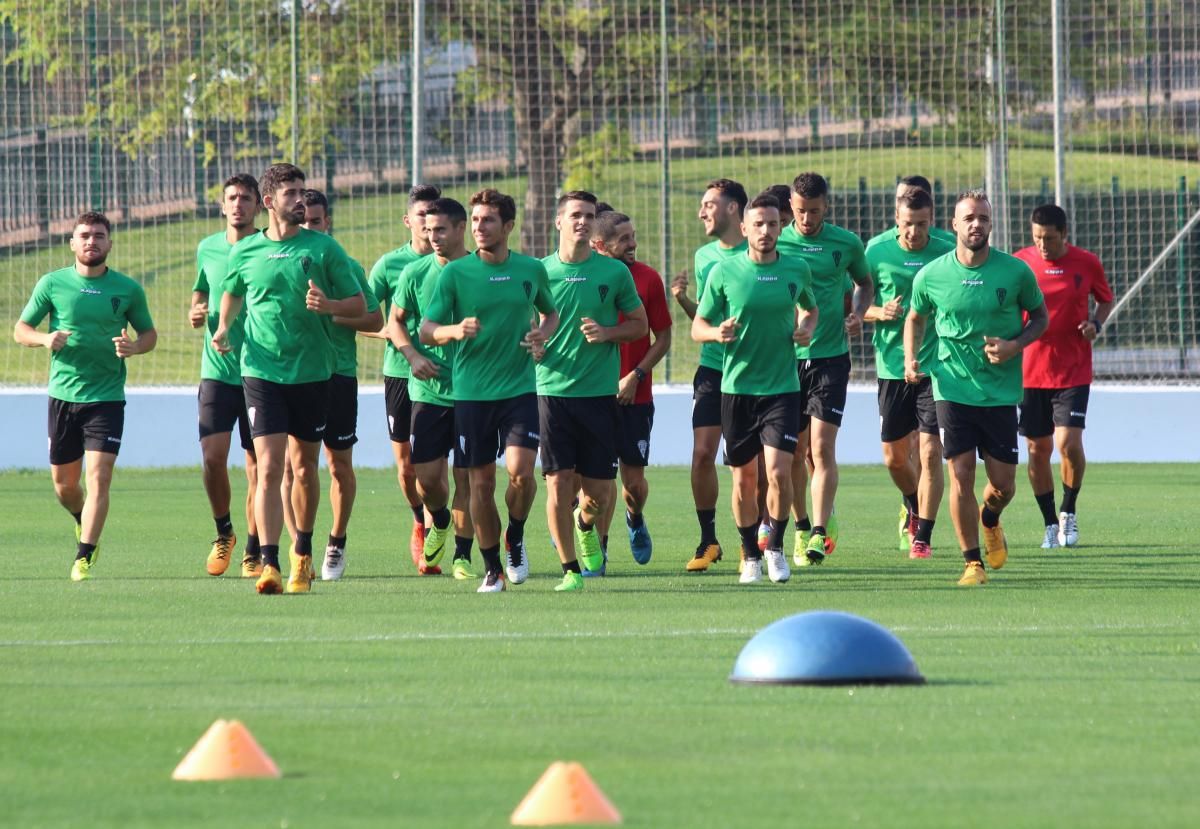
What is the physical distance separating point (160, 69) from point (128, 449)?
3.71m

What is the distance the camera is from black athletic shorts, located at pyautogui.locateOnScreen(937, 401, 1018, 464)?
38.0 feet

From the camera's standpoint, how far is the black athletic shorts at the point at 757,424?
1161 cm

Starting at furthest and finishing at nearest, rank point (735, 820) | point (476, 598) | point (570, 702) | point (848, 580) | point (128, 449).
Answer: point (128, 449) → point (848, 580) → point (476, 598) → point (570, 702) → point (735, 820)

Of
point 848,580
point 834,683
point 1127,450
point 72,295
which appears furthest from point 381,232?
point 834,683

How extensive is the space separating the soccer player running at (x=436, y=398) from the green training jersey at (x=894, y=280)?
286 cm

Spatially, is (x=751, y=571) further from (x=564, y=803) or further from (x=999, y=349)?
(x=564, y=803)

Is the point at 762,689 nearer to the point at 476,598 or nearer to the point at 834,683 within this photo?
the point at 834,683

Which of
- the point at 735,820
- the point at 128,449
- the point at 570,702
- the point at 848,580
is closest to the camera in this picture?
the point at 735,820

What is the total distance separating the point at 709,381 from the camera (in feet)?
41.8

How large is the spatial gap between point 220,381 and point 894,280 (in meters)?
4.14

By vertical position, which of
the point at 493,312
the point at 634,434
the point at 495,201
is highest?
the point at 495,201

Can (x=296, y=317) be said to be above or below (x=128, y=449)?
above

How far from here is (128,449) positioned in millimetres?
21031

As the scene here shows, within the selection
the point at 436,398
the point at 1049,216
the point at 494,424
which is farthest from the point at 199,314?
the point at 1049,216
